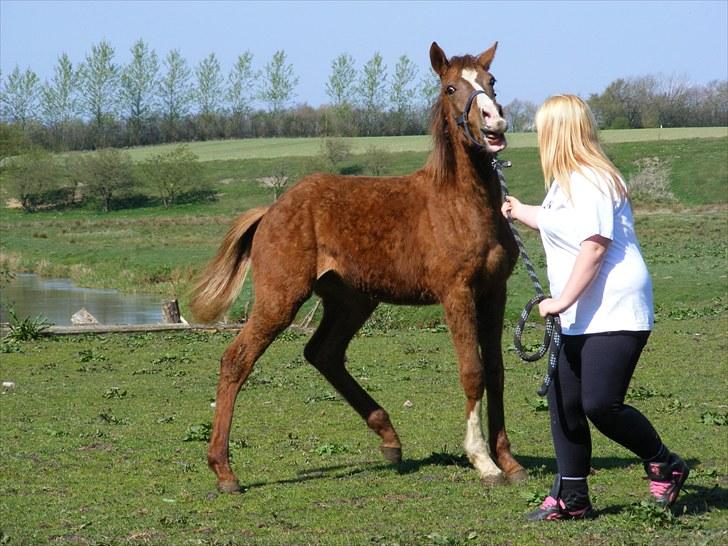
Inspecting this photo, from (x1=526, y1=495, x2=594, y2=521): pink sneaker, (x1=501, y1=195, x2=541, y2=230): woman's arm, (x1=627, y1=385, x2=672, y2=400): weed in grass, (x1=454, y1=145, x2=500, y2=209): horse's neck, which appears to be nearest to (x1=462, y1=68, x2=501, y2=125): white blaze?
(x1=454, y1=145, x2=500, y2=209): horse's neck

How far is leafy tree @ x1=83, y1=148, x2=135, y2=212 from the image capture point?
258 ft

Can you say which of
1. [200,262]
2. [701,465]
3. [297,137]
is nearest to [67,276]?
[200,262]

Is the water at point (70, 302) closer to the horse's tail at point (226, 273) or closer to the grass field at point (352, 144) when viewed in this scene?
the horse's tail at point (226, 273)

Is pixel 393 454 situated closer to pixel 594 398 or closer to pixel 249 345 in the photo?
pixel 249 345

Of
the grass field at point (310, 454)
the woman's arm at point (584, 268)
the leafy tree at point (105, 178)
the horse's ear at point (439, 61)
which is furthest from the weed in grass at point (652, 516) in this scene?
the leafy tree at point (105, 178)

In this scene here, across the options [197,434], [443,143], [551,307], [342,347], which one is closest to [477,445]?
[342,347]

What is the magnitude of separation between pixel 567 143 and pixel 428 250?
6.85 ft

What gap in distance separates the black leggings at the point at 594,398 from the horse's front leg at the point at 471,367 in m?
1.40

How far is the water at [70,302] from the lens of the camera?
28.3 meters

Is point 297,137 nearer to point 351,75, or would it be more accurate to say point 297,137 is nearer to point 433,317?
point 351,75

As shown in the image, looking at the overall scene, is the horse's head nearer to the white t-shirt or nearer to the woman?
the woman

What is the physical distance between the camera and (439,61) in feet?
26.0

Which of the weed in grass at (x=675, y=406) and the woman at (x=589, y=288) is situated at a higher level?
the woman at (x=589, y=288)

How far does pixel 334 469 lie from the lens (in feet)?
28.2
